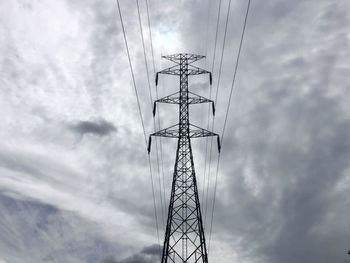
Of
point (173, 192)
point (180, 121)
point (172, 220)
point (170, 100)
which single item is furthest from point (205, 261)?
point (170, 100)

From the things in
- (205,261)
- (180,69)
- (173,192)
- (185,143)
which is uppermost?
(180,69)

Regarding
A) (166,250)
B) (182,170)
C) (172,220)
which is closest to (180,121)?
(182,170)

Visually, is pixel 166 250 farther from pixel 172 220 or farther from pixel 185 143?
pixel 185 143

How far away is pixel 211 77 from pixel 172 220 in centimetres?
2017

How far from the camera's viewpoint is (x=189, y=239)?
117ft

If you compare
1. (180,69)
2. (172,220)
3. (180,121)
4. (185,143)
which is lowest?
(172,220)

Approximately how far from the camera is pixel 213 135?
129 ft

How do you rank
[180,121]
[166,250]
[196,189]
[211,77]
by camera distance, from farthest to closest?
[211,77], [180,121], [196,189], [166,250]

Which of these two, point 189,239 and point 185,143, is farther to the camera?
point 185,143

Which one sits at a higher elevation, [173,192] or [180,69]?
[180,69]

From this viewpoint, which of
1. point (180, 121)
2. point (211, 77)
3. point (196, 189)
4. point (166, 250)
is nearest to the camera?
point (166, 250)

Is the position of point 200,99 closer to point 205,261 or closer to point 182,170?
point 182,170

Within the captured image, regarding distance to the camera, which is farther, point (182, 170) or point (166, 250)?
point (182, 170)

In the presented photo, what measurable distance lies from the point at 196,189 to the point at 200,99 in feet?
33.0
